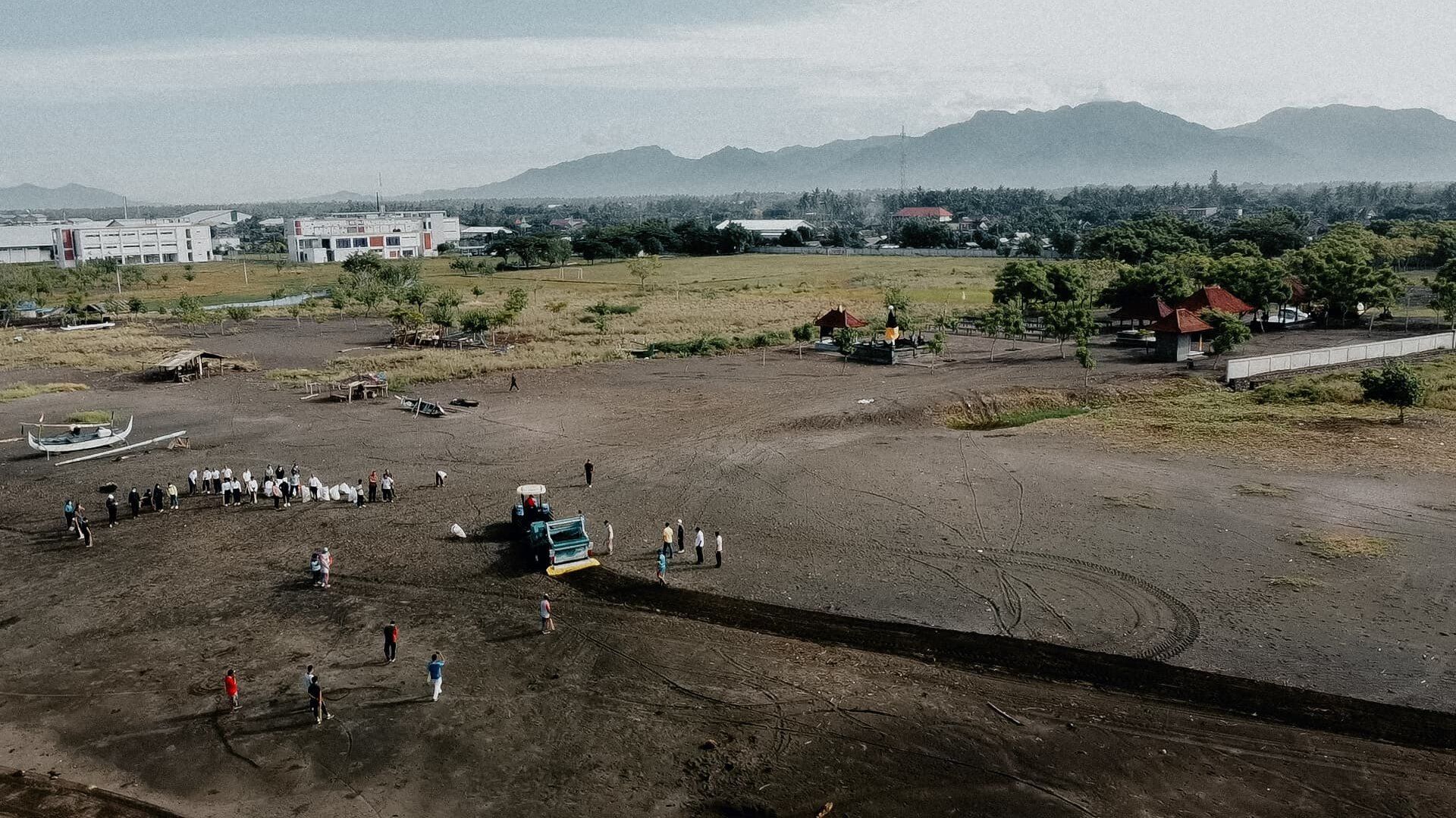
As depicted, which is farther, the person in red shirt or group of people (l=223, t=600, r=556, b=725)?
the person in red shirt

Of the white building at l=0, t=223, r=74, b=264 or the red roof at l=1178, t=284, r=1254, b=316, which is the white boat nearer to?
the red roof at l=1178, t=284, r=1254, b=316

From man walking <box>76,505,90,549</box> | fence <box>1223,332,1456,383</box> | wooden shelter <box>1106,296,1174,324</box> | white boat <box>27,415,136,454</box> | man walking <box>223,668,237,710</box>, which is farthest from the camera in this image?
wooden shelter <box>1106,296,1174,324</box>

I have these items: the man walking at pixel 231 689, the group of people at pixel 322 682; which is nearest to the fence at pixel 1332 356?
the group of people at pixel 322 682

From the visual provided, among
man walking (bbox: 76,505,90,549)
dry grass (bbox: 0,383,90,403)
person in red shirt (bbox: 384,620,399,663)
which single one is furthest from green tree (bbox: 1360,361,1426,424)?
dry grass (bbox: 0,383,90,403)

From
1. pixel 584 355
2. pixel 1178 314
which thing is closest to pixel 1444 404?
pixel 1178 314

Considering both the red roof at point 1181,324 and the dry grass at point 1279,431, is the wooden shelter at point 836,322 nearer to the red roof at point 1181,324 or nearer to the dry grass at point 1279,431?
the red roof at point 1181,324

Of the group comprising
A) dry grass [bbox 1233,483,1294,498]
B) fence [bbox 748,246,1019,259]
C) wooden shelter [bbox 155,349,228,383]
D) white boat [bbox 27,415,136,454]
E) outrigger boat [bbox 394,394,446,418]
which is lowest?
dry grass [bbox 1233,483,1294,498]
